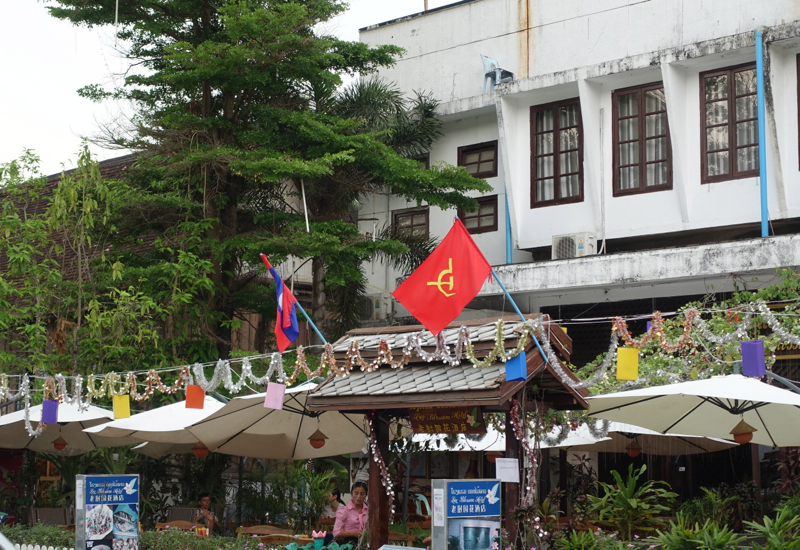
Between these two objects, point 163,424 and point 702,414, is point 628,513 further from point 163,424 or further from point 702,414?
point 163,424

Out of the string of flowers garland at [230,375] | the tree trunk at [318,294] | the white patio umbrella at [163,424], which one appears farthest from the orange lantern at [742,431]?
the tree trunk at [318,294]

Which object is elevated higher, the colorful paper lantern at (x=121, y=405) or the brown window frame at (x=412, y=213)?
the brown window frame at (x=412, y=213)

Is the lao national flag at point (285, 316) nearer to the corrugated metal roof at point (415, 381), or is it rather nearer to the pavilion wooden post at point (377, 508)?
the corrugated metal roof at point (415, 381)

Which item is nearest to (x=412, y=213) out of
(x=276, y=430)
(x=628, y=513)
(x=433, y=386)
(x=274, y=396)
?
(x=276, y=430)

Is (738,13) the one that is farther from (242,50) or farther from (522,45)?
(242,50)

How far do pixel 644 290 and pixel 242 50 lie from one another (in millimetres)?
8525

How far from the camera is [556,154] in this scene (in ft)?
63.3

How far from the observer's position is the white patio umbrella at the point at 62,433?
50.0 ft

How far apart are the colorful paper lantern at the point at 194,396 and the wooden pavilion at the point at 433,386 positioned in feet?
9.64

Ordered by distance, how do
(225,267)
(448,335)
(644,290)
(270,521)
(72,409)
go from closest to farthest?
(448,335) → (72,409) → (270,521) → (644,290) → (225,267)

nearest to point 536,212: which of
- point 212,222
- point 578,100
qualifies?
point 578,100

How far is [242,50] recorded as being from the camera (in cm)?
1683

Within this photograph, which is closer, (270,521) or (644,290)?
(270,521)

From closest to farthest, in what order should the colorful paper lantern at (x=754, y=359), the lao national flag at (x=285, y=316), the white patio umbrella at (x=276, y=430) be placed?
the colorful paper lantern at (x=754, y=359), the lao national flag at (x=285, y=316), the white patio umbrella at (x=276, y=430)
